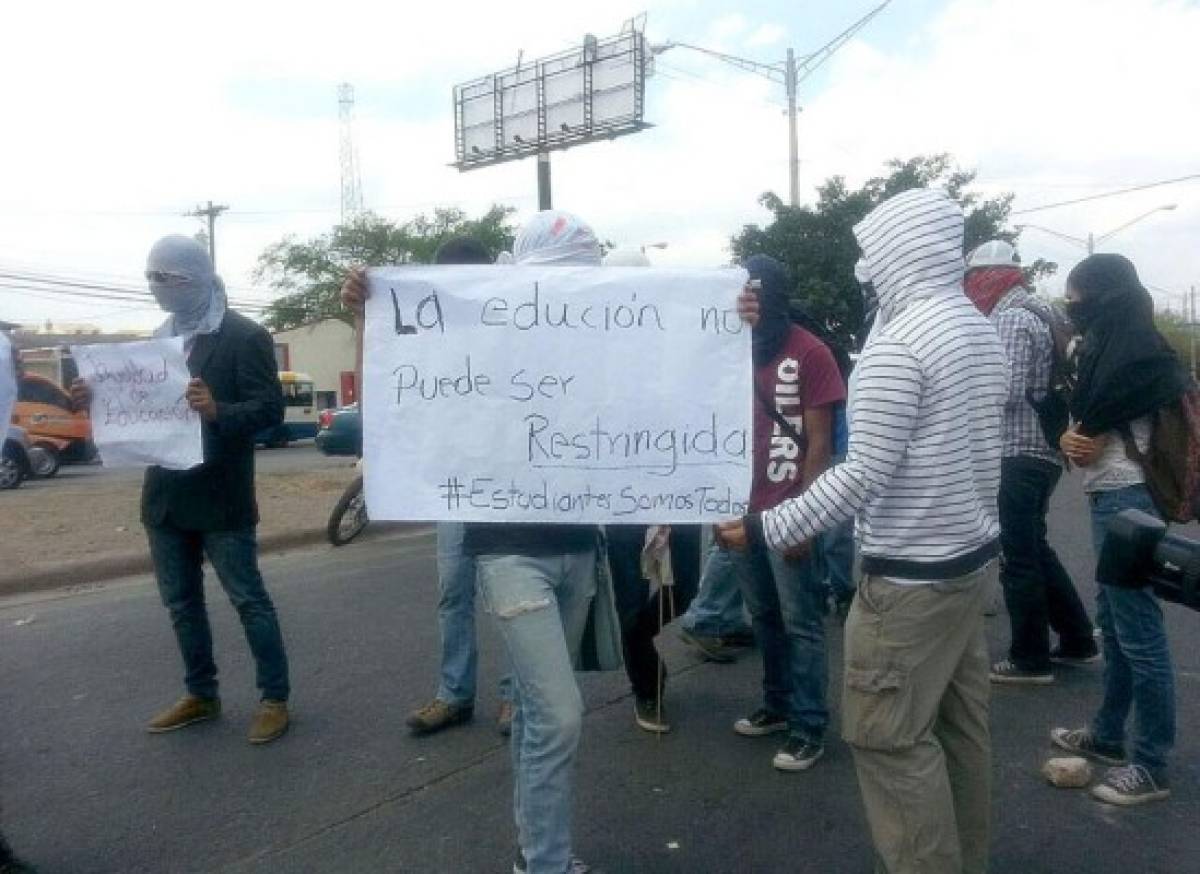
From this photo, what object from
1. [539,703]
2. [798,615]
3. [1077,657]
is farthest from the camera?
[1077,657]

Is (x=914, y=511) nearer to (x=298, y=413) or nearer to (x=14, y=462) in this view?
(x=14, y=462)

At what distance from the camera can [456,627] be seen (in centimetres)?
455

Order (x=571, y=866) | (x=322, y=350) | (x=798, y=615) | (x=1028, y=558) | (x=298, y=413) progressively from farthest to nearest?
1. (x=322, y=350)
2. (x=298, y=413)
3. (x=1028, y=558)
4. (x=798, y=615)
5. (x=571, y=866)

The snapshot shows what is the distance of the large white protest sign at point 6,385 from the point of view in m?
3.11

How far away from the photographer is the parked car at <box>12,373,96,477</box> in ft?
63.2

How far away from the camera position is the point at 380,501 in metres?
3.13

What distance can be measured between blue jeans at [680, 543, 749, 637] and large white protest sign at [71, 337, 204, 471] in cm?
265

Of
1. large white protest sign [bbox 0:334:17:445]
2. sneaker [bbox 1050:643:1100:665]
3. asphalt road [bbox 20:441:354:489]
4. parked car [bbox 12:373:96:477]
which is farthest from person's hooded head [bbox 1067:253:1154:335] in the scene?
parked car [bbox 12:373:96:477]

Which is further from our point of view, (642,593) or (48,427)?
(48,427)

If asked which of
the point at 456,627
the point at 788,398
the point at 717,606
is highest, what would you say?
the point at 788,398

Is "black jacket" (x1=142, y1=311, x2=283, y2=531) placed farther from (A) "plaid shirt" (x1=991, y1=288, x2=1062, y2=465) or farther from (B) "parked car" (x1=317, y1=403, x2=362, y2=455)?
(B) "parked car" (x1=317, y1=403, x2=362, y2=455)

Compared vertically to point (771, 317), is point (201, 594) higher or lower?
lower

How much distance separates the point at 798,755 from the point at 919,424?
1836mm

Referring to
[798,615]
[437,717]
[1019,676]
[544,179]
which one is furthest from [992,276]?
[544,179]
